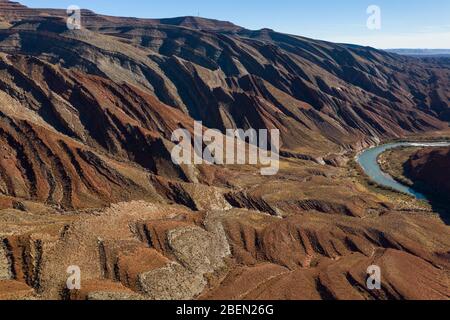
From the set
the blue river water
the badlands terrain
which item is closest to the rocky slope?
the blue river water

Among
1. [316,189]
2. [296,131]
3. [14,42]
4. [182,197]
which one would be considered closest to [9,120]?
[182,197]

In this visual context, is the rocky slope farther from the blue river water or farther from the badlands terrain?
the badlands terrain

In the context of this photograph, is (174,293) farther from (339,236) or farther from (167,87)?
(167,87)

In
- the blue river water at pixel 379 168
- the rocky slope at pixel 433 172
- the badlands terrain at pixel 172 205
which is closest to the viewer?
the badlands terrain at pixel 172 205

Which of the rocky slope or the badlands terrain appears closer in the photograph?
the badlands terrain

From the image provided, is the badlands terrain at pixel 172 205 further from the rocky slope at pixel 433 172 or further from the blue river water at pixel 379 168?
the rocky slope at pixel 433 172

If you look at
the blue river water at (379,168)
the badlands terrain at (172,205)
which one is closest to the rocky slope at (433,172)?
the blue river water at (379,168)
